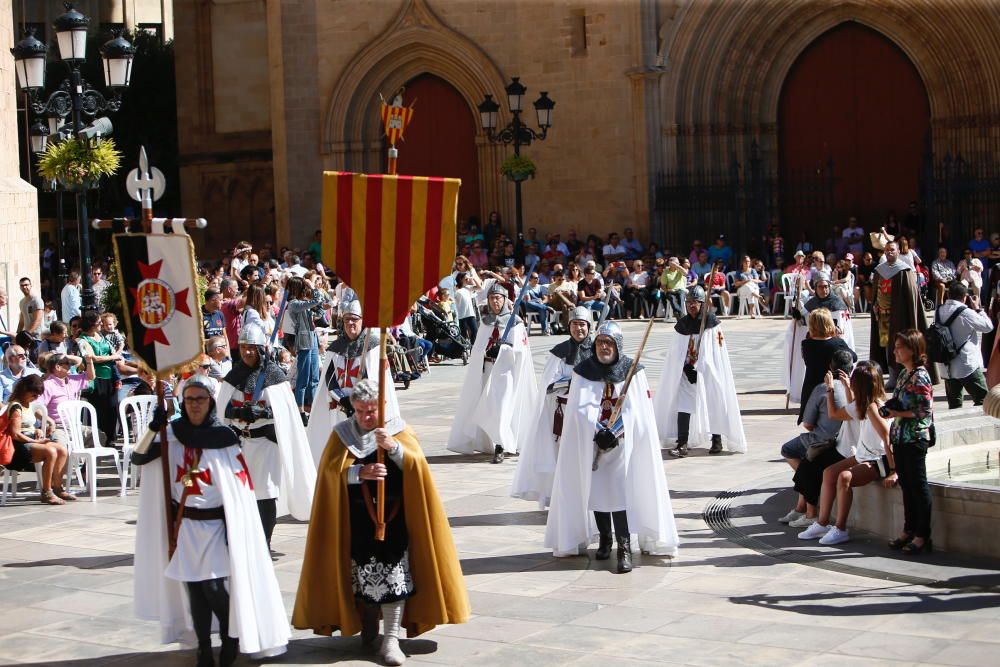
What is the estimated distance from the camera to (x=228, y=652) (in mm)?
7664

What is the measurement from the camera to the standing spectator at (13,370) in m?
13.6

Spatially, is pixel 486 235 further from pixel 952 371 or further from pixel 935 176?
pixel 952 371

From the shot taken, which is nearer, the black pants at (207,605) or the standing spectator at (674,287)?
the black pants at (207,605)

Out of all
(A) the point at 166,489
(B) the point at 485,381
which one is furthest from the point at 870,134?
(A) the point at 166,489

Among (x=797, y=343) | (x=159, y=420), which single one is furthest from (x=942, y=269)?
(x=159, y=420)

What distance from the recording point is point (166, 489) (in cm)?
768

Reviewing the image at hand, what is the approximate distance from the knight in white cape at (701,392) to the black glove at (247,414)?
530 cm

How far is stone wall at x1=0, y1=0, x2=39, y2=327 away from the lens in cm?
1988

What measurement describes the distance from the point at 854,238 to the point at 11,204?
15.2 metres

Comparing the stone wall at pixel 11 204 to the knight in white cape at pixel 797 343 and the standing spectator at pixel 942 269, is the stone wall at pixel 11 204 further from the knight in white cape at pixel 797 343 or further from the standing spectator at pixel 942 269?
the standing spectator at pixel 942 269

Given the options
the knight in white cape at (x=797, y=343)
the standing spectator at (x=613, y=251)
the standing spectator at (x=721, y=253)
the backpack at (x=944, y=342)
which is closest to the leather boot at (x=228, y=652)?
the knight in white cape at (x=797, y=343)

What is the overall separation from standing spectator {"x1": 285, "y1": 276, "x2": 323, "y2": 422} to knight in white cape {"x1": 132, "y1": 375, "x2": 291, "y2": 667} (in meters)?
Result: 7.66

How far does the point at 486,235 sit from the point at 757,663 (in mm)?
23955

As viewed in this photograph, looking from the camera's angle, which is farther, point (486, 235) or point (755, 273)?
point (486, 235)
